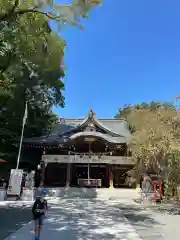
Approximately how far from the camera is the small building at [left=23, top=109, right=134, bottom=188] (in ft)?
76.2

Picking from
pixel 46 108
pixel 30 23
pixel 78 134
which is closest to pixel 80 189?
pixel 78 134

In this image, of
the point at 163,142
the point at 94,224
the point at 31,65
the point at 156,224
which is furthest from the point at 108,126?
the point at 94,224

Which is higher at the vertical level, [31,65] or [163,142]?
[31,65]

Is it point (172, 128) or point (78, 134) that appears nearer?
point (172, 128)

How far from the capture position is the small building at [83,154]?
23.2m

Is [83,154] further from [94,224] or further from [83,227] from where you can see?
[83,227]

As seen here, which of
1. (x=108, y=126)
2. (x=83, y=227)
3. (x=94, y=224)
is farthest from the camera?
(x=108, y=126)

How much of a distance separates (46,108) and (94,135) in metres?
5.51

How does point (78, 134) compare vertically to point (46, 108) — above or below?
below

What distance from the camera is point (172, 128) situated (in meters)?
14.0

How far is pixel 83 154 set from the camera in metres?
23.4

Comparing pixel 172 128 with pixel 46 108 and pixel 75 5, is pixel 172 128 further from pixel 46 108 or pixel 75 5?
pixel 46 108

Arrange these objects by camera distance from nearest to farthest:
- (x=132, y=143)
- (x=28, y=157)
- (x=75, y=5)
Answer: (x=75, y=5)
(x=132, y=143)
(x=28, y=157)

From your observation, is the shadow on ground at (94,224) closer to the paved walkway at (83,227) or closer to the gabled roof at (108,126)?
the paved walkway at (83,227)
